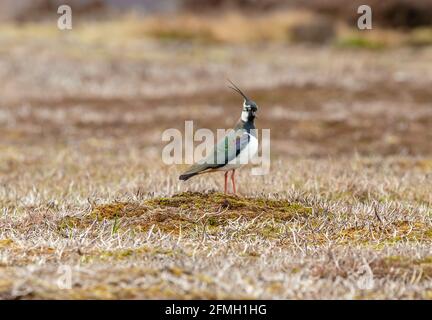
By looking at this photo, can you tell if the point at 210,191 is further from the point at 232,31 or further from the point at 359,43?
the point at 359,43

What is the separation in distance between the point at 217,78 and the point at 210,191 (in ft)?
61.5

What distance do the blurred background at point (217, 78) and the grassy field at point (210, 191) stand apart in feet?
0.34

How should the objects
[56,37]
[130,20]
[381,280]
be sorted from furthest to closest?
[130,20], [56,37], [381,280]

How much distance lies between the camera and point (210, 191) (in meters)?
6.92

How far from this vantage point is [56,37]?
3375 cm

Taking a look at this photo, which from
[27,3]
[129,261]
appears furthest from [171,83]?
[27,3]

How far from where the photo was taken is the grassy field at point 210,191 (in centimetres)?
448

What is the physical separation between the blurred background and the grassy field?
103 mm
